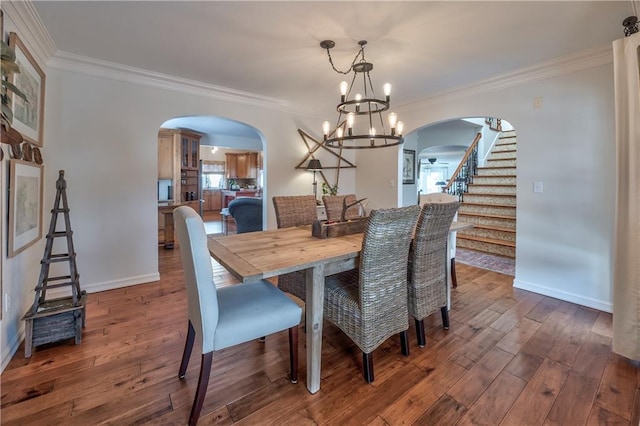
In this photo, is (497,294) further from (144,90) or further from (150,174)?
(144,90)

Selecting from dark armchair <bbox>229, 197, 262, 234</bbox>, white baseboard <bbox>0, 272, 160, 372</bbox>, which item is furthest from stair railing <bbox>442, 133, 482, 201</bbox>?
white baseboard <bbox>0, 272, 160, 372</bbox>

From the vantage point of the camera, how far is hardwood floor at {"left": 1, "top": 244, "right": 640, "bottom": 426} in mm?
1521

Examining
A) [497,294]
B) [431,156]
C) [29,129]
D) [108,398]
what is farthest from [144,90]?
[431,156]

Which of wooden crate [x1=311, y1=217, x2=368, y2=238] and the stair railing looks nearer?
wooden crate [x1=311, y1=217, x2=368, y2=238]

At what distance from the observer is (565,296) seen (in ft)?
9.87

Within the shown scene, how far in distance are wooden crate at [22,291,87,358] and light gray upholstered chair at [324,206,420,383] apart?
6.12 feet

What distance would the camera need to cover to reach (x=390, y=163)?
4812 mm

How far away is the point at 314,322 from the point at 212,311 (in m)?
0.57

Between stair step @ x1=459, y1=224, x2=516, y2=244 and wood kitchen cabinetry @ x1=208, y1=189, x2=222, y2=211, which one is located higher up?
wood kitchen cabinetry @ x1=208, y1=189, x2=222, y2=211

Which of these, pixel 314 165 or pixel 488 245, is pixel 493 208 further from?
pixel 314 165

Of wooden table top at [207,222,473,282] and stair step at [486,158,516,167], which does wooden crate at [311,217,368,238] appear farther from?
stair step at [486,158,516,167]

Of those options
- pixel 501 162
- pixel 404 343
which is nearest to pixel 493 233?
pixel 501 162

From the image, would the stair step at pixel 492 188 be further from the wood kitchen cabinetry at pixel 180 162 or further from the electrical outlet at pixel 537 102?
the wood kitchen cabinetry at pixel 180 162

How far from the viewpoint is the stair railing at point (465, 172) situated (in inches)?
247
